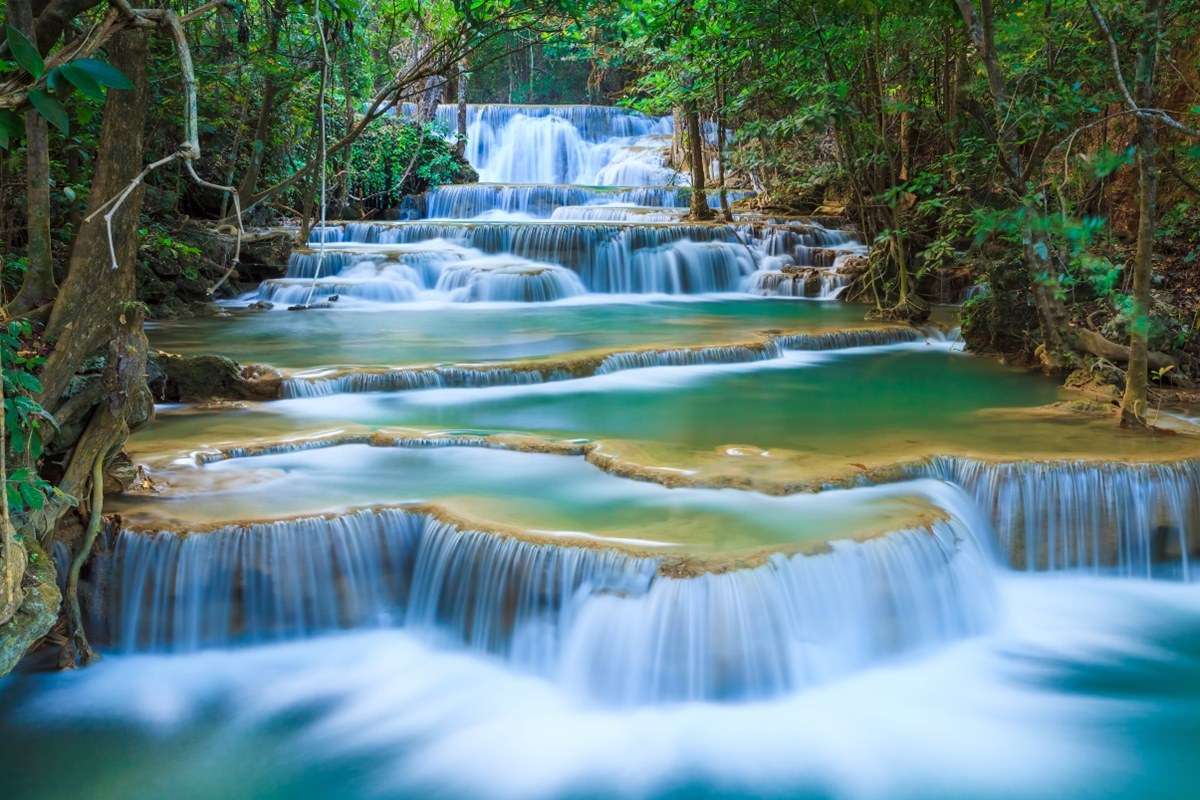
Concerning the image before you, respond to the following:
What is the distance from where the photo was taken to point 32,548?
4180mm

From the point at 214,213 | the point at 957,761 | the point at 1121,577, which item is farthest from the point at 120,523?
the point at 214,213

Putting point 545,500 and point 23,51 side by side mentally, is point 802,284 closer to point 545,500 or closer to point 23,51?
point 545,500

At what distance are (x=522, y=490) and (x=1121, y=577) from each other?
3.51 m

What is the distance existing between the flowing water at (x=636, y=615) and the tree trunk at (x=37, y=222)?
1171 millimetres

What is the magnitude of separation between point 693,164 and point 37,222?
14.8 m

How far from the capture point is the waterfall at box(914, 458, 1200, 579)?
6066 millimetres

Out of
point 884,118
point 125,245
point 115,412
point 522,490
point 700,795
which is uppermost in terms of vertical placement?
point 884,118

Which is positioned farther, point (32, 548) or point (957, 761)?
point (957, 761)

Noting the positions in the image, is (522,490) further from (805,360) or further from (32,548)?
(805,360)

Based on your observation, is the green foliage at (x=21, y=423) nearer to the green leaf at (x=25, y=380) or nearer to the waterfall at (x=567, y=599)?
the green leaf at (x=25, y=380)

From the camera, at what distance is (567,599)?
16.0 feet

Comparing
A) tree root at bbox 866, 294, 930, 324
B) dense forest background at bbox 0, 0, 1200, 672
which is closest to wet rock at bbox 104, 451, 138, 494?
dense forest background at bbox 0, 0, 1200, 672

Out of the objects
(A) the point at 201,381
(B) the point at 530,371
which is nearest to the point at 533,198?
(B) the point at 530,371

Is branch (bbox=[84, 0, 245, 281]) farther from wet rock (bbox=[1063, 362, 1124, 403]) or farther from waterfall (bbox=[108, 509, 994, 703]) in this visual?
wet rock (bbox=[1063, 362, 1124, 403])
